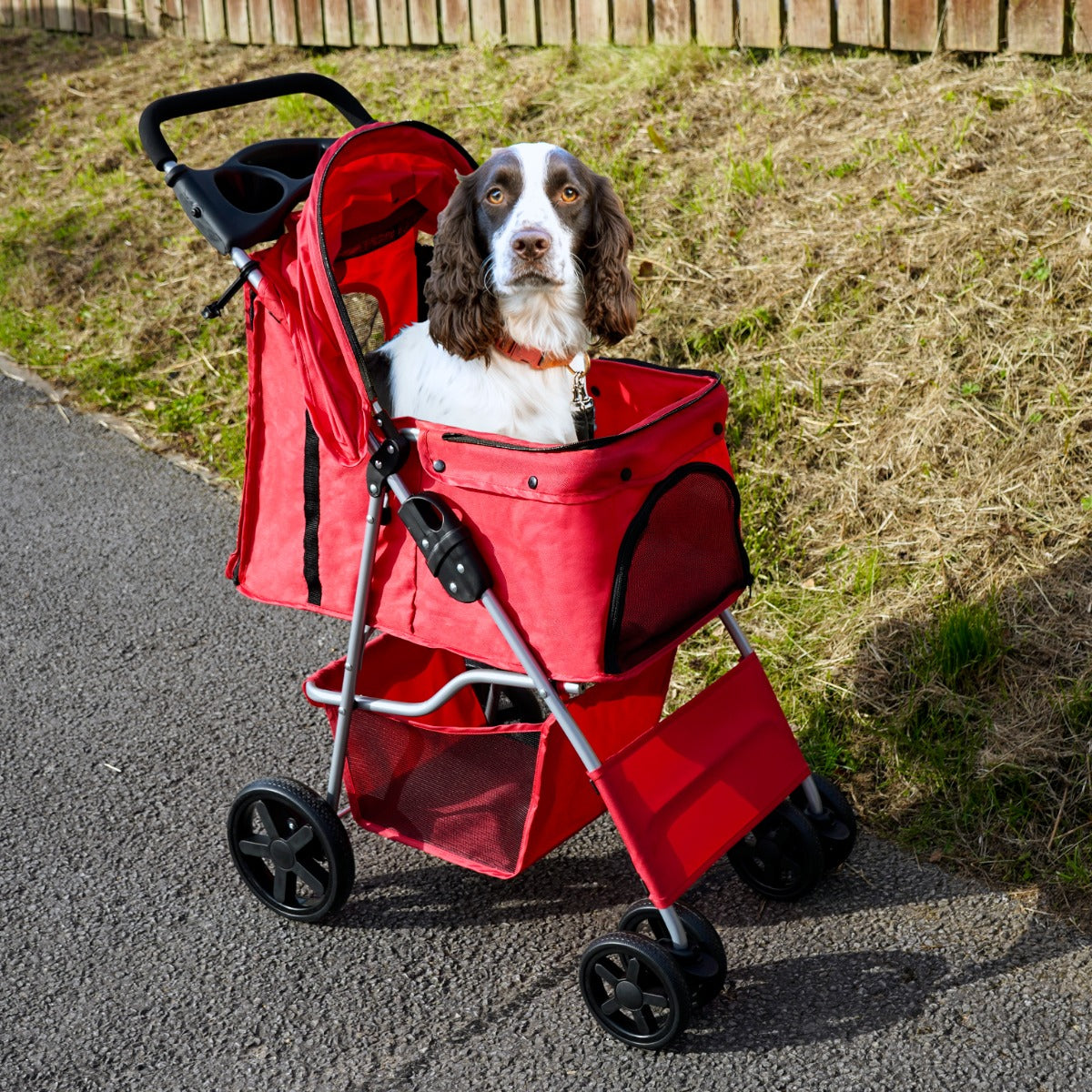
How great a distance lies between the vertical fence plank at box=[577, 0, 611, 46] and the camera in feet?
23.1

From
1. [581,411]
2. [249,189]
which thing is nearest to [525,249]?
[581,411]

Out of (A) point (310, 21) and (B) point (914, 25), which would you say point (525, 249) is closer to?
(B) point (914, 25)

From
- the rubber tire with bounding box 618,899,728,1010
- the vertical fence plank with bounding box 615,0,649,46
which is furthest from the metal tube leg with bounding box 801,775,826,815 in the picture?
the vertical fence plank with bounding box 615,0,649,46

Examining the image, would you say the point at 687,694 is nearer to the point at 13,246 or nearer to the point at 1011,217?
the point at 1011,217

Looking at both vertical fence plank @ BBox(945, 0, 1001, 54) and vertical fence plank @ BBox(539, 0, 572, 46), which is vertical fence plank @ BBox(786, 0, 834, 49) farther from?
vertical fence plank @ BBox(539, 0, 572, 46)

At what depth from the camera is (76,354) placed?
6688 mm

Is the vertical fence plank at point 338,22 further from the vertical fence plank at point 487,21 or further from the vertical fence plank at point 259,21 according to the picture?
the vertical fence plank at point 487,21

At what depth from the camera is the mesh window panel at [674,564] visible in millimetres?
2629

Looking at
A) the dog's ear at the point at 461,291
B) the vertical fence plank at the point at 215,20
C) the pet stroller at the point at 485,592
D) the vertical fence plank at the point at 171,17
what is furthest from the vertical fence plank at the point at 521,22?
the dog's ear at the point at 461,291

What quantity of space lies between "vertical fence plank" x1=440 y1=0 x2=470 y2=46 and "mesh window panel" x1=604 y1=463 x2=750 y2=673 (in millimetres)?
5780

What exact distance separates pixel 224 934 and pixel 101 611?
191 cm

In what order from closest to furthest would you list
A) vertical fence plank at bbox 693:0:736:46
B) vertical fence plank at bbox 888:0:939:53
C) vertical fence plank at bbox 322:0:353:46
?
vertical fence plank at bbox 888:0:939:53
vertical fence plank at bbox 693:0:736:46
vertical fence plank at bbox 322:0:353:46

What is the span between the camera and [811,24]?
6242mm

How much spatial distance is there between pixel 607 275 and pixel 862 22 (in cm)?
362
